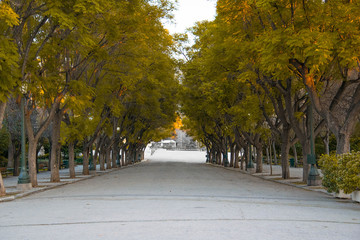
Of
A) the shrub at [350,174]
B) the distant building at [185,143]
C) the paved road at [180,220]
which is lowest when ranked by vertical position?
the paved road at [180,220]

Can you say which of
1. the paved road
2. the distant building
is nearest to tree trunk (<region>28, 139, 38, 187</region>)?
the paved road

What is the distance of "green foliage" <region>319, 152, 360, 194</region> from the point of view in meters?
13.9

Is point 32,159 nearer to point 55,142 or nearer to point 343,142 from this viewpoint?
point 55,142

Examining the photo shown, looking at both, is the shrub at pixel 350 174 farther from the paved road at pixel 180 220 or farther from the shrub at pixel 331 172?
the paved road at pixel 180 220

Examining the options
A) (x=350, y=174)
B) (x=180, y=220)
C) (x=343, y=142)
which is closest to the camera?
(x=180, y=220)

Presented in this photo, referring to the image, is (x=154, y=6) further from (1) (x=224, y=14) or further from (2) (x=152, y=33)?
(1) (x=224, y=14)

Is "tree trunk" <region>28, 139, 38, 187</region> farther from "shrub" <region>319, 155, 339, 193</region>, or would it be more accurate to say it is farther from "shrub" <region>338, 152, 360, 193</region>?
"shrub" <region>338, 152, 360, 193</region>

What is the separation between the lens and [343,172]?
14.2m

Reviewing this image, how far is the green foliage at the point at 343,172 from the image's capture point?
45.7 feet

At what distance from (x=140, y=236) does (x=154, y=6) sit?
1885 centimetres

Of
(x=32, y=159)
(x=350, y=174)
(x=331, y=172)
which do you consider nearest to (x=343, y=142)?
(x=331, y=172)

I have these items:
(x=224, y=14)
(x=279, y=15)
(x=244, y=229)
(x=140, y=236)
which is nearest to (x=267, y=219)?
(x=244, y=229)

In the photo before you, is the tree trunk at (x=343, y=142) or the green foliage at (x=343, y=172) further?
the tree trunk at (x=343, y=142)

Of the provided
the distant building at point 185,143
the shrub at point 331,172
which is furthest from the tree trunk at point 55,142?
the distant building at point 185,143
